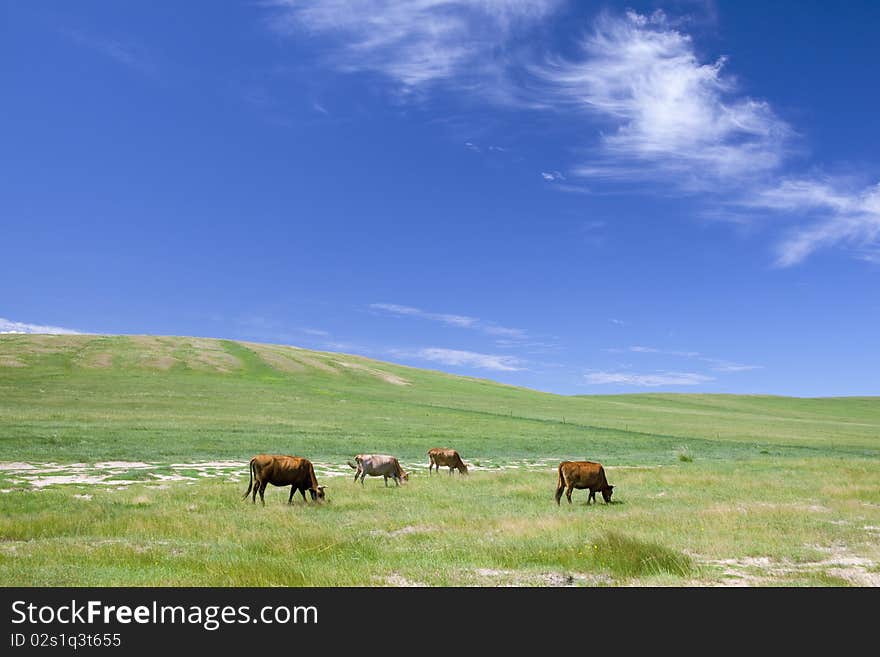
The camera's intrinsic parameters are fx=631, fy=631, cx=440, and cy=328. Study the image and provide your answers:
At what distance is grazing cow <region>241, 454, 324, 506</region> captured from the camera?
19.9 metres

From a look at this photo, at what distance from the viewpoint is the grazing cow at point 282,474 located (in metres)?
19.9

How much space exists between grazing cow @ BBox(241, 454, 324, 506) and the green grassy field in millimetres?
883

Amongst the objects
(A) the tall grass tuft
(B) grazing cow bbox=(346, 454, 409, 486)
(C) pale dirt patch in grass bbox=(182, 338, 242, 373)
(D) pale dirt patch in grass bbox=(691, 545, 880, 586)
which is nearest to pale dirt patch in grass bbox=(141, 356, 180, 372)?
(C) pale dirt patch in grass bbox=(182, 338, 242, 373)

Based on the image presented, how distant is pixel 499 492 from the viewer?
24.1m

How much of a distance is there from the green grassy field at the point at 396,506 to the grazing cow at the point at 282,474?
34.8 inches

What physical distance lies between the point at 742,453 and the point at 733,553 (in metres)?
39.6

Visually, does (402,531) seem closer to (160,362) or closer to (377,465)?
(377,465)

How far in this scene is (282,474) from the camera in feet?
66.2

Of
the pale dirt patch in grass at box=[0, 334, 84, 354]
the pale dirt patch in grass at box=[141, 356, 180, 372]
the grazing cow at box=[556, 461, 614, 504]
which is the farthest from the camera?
the pale dirt patch in grass at box=[0, 334, 84, 354]

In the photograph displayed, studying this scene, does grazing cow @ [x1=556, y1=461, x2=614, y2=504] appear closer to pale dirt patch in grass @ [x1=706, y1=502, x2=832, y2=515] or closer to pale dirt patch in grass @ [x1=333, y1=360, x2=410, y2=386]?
pale dirt patch in grass @ [x1=706, y1=502, x2=832, y2=515]

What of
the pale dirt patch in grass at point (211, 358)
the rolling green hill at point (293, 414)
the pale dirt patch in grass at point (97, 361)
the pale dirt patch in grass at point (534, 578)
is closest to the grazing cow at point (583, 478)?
the pale dirt patch in grass at point (534, 578)

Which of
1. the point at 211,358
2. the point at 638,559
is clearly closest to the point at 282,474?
the point at 638,559

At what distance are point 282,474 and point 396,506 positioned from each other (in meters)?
3.79
